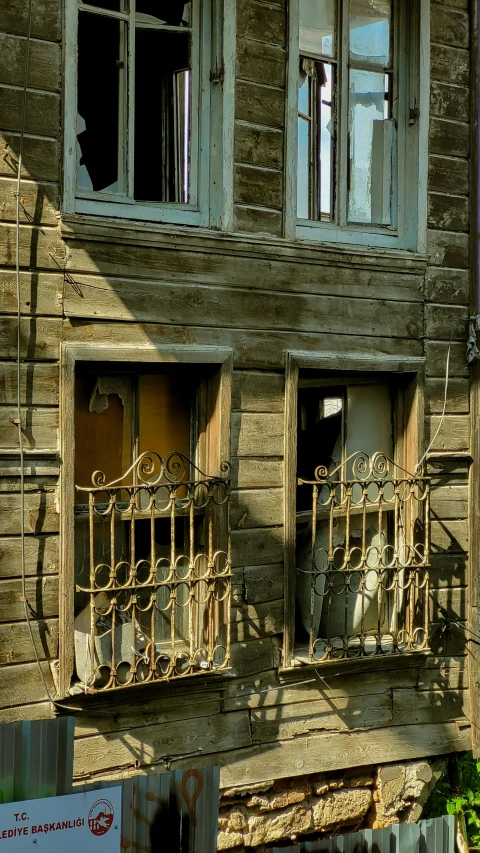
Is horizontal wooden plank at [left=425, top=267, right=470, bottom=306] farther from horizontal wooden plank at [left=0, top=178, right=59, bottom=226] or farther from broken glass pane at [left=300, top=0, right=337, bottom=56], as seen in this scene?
horizontal wooden plank at [left=0, top=178, right=59, bottom=226]

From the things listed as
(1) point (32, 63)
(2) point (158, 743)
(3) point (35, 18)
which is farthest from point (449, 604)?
(3) point (35, 18)

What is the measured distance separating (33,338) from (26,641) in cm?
159

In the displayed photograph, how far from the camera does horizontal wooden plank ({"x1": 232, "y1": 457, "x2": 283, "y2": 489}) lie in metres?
6.29

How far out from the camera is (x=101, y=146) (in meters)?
5.96

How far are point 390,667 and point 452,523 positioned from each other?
3.41ft

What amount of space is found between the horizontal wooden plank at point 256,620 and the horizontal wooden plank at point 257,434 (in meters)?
0.91

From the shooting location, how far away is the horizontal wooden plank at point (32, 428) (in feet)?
18.1

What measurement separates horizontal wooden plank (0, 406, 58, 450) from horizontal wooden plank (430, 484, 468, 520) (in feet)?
8.82

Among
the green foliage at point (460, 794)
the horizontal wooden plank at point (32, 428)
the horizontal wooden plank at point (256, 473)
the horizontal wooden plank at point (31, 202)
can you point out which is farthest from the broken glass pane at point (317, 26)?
the green foliage at point (460, 794)

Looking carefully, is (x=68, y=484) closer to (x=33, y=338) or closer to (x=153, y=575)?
(x=153, y=575)

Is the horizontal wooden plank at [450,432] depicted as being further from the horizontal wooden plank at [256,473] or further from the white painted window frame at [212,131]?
the white painted window frame at [212,131]

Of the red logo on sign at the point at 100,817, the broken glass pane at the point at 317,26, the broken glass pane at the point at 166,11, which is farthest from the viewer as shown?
the broken glass pane at the point at 317,26

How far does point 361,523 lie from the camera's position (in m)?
6.92

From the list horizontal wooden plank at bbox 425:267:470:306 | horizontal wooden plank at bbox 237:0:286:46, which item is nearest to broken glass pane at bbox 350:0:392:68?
horizontal wooden plank at bbox 237:0:286:46
